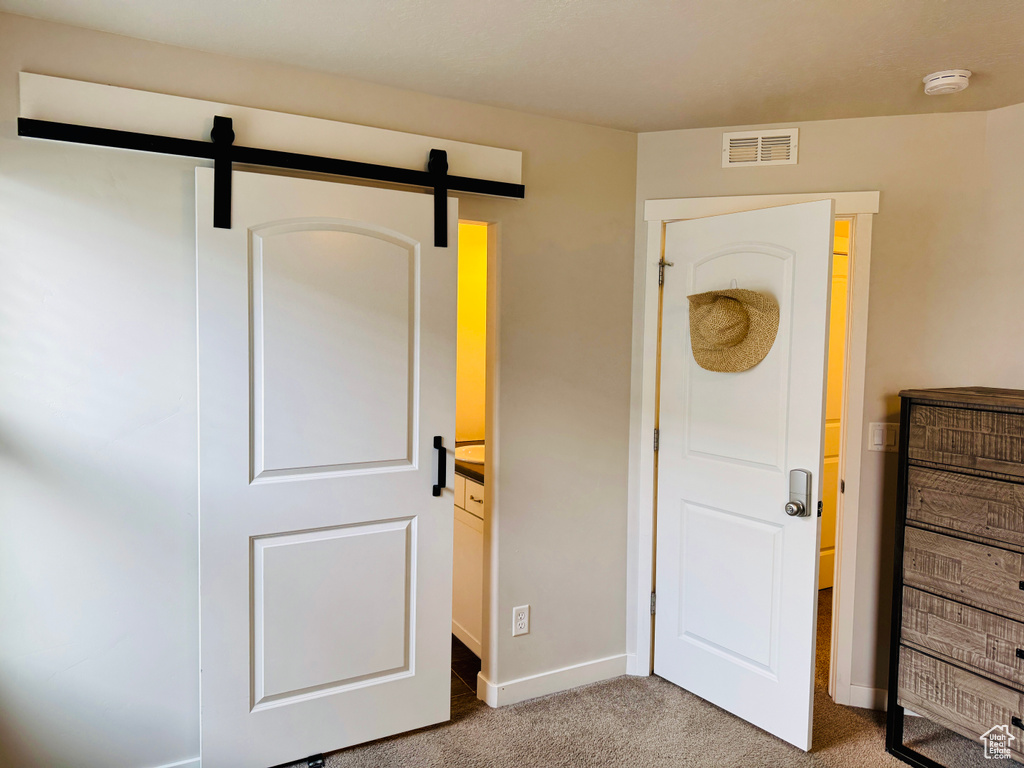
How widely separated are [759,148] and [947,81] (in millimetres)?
688

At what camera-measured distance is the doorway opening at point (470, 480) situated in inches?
115

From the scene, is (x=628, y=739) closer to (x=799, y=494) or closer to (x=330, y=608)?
(x=799, y=494)

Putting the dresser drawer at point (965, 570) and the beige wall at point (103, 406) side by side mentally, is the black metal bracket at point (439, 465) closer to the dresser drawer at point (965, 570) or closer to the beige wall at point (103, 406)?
the beige wall at point (103, 406)

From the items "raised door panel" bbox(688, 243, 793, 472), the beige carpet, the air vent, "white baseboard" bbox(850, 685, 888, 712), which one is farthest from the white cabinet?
the air vent

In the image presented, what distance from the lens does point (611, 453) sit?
289cm

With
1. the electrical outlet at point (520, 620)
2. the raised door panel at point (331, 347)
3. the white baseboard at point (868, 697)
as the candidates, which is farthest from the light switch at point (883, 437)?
the raised door panel at point (331, 347)

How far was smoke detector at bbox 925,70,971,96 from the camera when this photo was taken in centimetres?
212

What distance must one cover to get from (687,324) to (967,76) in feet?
3.99

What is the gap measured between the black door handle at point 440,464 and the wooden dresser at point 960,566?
1641 mm

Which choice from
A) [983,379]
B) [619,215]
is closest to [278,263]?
[619,215]

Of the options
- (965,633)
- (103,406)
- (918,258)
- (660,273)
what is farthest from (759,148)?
(103,406)

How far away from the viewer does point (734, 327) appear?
248 centimetres

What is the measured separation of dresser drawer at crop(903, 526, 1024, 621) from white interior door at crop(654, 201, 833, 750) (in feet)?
1.13

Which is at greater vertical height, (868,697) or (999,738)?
(999,738)
